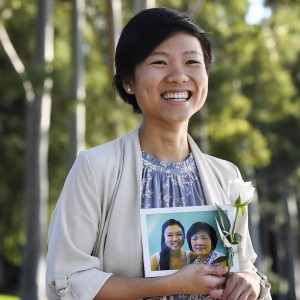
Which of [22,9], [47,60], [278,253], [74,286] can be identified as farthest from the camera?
[278,253]

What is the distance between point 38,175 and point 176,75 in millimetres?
13686

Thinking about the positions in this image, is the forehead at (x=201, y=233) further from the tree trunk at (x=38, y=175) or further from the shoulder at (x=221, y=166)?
the tree trunk at (x=38, y=175)

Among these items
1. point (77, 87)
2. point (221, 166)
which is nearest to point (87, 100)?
point (77, 87)

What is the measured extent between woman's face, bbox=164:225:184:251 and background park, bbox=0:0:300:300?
1148cm

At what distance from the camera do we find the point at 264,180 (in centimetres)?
3528

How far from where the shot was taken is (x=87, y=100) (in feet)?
73.3

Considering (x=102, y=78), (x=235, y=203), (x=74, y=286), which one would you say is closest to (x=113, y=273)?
(x=74, y=286)

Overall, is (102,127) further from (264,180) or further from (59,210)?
(59,210)

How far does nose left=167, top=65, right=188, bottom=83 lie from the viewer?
2617mm

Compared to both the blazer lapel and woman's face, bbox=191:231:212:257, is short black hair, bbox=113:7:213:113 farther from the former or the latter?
woman's face, bbox=191:231:212:257

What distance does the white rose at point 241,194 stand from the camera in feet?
8.46

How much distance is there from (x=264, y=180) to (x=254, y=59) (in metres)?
9.54

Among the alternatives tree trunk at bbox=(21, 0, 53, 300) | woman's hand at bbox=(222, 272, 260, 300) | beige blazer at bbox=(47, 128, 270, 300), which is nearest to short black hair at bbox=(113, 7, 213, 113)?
beige blazer at bbox=(47, 128, 270, 300)

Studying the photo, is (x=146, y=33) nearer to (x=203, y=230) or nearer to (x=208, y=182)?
(x=208, y=182)
